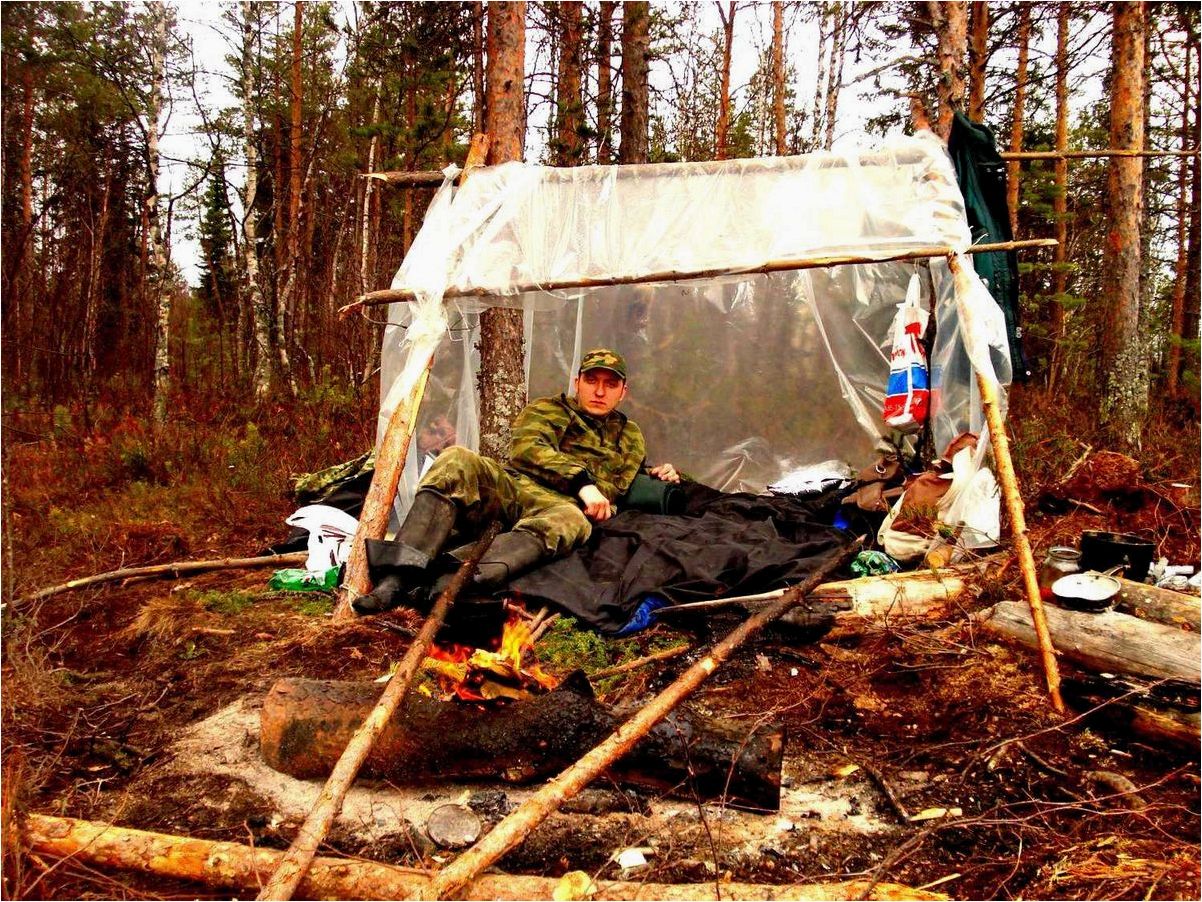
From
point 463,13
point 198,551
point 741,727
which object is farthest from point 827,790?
point 463,13

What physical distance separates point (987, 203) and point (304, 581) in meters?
4.87

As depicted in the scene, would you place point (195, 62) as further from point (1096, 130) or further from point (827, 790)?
point (1096, 130)

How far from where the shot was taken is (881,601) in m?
3.57

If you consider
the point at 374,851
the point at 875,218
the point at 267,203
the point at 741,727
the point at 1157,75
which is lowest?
the point at 374,851

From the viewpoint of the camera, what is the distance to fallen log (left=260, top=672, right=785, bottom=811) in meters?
2.22

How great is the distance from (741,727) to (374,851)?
113 cm

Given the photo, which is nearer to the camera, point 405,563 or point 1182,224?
point 405,563

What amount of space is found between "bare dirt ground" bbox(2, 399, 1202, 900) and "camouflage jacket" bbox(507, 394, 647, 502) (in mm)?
1259

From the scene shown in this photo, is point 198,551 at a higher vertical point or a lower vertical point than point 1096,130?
lower

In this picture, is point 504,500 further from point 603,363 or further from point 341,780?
point 341,780

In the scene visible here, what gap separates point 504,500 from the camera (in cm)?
426

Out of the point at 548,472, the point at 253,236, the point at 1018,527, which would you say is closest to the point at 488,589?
the point at 548,472

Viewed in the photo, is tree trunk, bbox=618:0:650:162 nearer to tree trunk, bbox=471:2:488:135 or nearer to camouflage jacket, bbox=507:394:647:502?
tree trunk, bbox=471:2:488:135

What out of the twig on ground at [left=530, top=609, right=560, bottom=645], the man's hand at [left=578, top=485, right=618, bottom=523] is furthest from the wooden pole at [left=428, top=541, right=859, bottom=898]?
the man's hand at [left=578, top=485, right=618, bottom=523]
